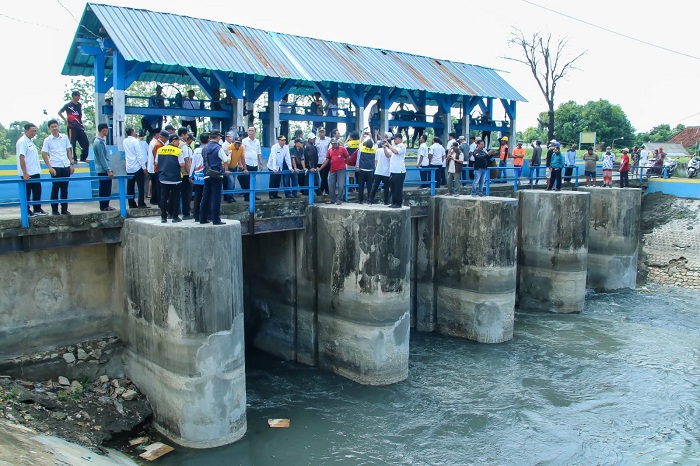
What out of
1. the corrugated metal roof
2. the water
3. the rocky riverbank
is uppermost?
the corrugated metal roof

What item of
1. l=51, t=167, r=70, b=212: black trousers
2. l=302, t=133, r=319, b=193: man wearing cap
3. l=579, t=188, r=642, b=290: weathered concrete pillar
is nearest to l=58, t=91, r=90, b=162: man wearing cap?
l=51, t=167, r=70, b=212: black trousers

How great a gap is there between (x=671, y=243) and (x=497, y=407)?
49.5ft

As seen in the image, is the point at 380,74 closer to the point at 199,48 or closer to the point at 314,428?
the point at 199,48

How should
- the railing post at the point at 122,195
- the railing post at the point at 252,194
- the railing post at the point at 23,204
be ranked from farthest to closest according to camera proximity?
the railing post at the point at 252,194, the railing post at the point at 122,195, the railing post at the point at 23,204

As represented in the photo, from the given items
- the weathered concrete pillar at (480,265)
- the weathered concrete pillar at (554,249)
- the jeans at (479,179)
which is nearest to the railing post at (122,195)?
the weathered concrete pillar at (480,265)

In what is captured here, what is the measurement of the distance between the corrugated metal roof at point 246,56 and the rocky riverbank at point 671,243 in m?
8.09

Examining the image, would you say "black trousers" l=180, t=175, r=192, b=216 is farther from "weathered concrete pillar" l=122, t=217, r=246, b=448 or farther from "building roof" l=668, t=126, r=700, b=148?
"building roof" l=668, t=126, r=700, b=148

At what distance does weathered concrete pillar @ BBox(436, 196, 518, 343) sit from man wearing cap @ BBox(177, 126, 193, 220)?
708 centimetres

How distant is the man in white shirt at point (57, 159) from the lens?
32.8 feet

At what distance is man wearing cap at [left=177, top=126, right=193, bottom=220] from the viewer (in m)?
9.84

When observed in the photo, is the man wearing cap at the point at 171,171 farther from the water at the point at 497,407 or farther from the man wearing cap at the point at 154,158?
the water at the point at 497,407

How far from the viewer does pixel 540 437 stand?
33.4ft

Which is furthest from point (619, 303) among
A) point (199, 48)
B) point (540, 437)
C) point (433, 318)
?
point (199, 48)

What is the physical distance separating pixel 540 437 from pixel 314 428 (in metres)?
3.89
